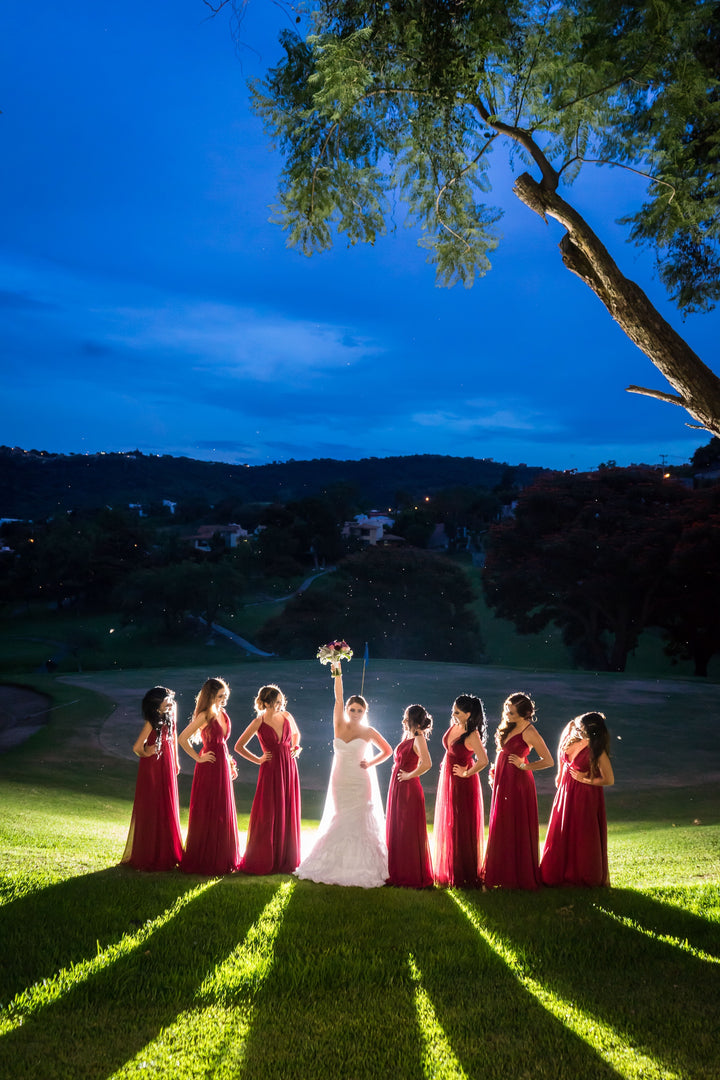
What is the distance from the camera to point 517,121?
25.6ft

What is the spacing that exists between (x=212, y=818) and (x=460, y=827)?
245 centimetres

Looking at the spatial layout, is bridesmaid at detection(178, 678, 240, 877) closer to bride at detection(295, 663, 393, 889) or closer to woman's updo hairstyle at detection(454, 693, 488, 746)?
bride at detection(295, 663, 393, 889)

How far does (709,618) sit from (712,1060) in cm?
2990

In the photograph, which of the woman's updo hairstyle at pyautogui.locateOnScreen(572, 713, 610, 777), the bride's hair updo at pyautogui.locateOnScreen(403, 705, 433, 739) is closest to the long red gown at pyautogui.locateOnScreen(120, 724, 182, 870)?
the bride's hair updo at pyautogui.locateOnScreen(403, 705, 433, 739)

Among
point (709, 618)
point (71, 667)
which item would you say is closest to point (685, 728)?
point (709, 618)

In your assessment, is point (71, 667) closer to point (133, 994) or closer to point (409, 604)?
point (409, 604)

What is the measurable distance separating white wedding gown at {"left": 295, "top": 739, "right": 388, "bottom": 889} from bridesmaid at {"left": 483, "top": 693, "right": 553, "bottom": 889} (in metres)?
1.10

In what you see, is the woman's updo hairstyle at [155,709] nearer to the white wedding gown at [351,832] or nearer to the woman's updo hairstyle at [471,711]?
the white wedding gown at [351,832]

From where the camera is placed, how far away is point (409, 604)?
119ft

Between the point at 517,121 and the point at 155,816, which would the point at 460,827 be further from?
the point at 517,121

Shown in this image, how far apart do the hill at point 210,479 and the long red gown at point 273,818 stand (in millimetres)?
42658

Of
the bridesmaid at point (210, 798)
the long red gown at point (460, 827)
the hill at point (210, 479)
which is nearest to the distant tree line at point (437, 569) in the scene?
the hill at point (210, 479)

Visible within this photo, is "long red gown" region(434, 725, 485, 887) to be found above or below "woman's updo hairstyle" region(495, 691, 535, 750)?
below

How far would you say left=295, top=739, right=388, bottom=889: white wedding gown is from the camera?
7070 millimetres
